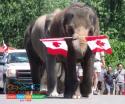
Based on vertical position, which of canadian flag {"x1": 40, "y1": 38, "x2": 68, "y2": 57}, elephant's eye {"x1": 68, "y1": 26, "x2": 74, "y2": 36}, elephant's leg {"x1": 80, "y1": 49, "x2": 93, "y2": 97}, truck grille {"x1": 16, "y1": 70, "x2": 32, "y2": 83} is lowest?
truck grille {"x1": 16, "y1": 70, "x2": 32, "y2": 83}

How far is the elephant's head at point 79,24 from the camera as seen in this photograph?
1786cm

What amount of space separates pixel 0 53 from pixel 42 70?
74.0 ft

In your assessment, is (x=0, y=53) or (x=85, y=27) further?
(x=0, y=53)

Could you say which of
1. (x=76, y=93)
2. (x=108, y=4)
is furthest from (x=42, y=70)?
(x=108, y=4)

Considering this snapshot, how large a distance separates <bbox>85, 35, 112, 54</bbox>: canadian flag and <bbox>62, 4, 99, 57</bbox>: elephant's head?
186mm

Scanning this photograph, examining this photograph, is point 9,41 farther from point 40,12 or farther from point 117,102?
point 117,102

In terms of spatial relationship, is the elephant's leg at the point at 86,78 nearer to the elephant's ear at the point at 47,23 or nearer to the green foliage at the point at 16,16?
the elephant's ear at the point at 47,23

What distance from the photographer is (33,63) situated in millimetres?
23828

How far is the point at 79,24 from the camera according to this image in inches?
712

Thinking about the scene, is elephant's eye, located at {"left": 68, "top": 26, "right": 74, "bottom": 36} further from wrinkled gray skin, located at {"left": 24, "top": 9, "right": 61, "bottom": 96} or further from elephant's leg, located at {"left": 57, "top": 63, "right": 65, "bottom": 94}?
elephant's leg, located at {"left": 57, "top": 63, "right": 65, "bottom": 94}

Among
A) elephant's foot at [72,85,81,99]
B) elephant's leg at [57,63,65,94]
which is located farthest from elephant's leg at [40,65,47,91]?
elephant's foot at [72,85,81,99]

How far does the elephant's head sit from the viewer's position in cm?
1786

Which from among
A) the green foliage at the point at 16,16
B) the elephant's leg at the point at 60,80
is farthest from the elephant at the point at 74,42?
the green foliage at the point at 16,16

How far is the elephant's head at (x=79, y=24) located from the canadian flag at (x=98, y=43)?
19 centimetres
